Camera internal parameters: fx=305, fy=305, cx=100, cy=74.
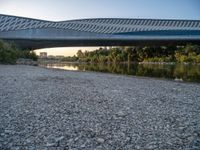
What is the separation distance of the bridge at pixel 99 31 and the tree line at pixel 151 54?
4135 mm

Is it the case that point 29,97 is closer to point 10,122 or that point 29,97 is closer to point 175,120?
point 10,122

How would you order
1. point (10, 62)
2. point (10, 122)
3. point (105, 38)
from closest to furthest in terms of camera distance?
point (10, 122) < point (10, 62) < point (105, 38)

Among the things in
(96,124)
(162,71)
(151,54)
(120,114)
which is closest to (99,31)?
(151,54)

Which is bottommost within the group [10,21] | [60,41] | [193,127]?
[193,127]

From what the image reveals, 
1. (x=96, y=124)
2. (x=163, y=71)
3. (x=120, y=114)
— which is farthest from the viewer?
(x=163, y=71)

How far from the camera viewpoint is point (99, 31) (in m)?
87.1

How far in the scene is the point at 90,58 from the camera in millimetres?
124000

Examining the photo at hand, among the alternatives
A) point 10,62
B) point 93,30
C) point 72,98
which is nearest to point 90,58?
point 93,30

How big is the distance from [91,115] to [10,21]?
287ft

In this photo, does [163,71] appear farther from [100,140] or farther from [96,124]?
[100,140]

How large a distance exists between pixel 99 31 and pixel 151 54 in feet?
65.8

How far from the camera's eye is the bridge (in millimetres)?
82019

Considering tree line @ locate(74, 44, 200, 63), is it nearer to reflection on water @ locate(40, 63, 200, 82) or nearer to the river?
the river

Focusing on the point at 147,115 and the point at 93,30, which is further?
the point at 93,30
